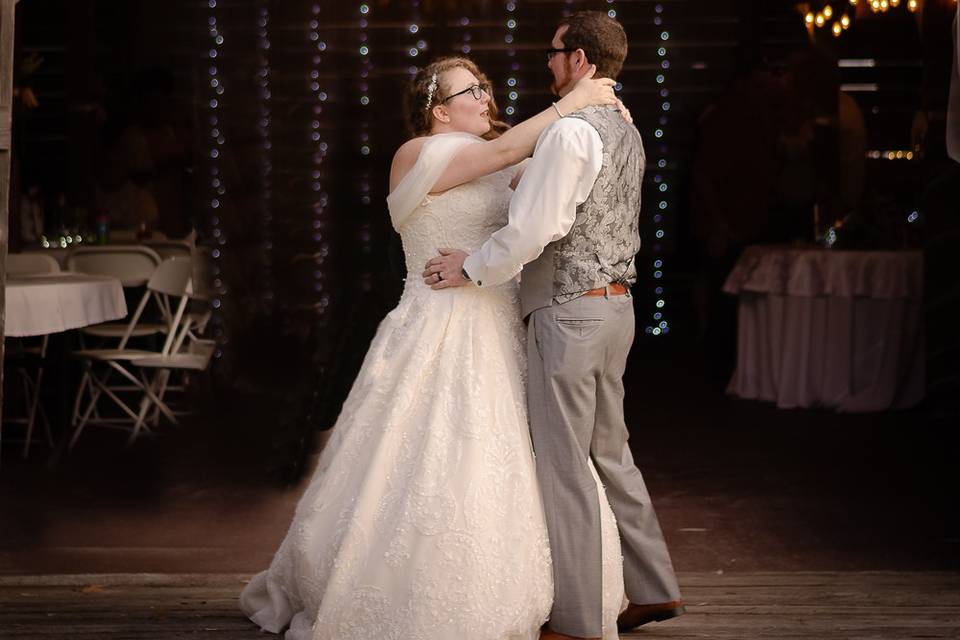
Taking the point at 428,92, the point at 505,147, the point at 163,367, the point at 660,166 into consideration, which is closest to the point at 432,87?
the point at 428,92

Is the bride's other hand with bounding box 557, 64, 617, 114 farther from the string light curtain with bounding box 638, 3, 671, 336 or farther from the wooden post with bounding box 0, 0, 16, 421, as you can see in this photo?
the string light curtain with bounding box 638, 3, 671, 336

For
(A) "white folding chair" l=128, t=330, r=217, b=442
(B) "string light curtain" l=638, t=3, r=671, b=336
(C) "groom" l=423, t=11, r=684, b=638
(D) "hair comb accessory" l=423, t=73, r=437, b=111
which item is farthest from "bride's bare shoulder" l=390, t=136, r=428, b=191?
(B) "string light curtain" l=638, t=3, r=671, b=336

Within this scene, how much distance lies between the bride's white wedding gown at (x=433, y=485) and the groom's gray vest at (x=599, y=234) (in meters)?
0.23

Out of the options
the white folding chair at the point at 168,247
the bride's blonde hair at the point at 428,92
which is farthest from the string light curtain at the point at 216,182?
the bride's blonde hair at the point at 428,92

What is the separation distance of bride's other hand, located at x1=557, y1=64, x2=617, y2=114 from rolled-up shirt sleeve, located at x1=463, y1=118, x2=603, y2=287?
0.05 metres

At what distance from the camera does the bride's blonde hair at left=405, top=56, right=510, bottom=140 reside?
343 centimetres

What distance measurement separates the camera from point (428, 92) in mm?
3434

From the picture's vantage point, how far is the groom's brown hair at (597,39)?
3178 millimetres

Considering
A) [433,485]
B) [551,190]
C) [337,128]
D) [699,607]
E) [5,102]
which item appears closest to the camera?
[551,190]

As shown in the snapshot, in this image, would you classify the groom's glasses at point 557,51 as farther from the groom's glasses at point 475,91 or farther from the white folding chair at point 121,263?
the white folding chair at point 121,263

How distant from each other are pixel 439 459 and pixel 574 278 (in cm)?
56

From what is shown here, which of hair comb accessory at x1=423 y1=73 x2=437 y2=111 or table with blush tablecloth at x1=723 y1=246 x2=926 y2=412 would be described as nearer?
hair comb accessory at x1=423 y1=73 x2=437 y2=111

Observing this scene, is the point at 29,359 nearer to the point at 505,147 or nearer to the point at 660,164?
the point at 505,147

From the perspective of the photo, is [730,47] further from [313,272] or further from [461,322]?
[461,322]
